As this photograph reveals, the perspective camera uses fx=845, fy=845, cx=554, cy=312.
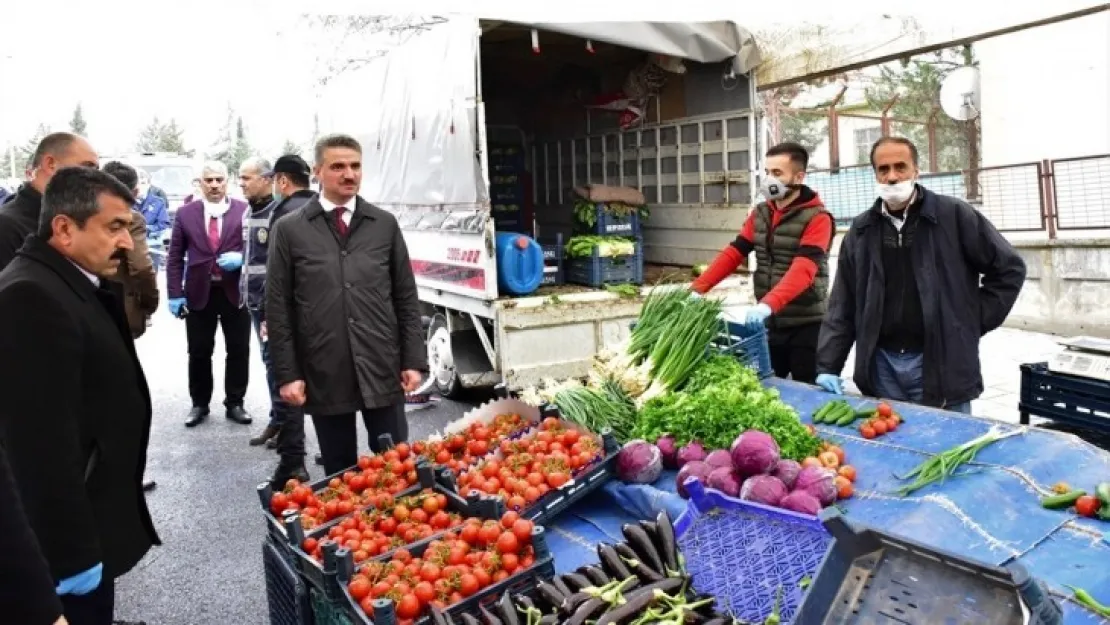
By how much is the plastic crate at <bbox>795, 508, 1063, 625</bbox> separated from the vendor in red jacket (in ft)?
9.07

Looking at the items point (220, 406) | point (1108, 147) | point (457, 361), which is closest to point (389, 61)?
point (457, 361)

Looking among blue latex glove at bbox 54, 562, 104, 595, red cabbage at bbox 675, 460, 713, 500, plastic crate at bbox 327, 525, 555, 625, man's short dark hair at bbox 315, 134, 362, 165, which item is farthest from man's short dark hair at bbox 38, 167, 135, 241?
red cabbage at bbox 675, 460, 713, 500

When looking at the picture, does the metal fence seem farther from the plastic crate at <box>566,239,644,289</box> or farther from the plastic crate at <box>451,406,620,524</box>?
the plastic crate at <box>451,406,620,524</box>

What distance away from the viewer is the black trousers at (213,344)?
760 centimetres

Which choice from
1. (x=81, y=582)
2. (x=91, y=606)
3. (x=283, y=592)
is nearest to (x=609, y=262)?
(x=283, y=592)

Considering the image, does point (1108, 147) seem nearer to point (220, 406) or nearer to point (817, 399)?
point (817, 399)

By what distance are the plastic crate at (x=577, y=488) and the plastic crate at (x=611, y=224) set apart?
4.80 meters

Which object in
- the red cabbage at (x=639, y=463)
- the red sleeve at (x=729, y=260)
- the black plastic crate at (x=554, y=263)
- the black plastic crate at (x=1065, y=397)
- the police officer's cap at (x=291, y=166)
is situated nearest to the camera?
the red cabbage at (x=639, y=463)

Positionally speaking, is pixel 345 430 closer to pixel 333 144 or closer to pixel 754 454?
pixel 333 144

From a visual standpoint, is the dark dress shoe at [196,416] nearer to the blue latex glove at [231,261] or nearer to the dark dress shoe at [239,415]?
the dark dress shoe at [239,415]

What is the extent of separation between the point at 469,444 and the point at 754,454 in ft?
4.37

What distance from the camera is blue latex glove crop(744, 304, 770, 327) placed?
4.52 m

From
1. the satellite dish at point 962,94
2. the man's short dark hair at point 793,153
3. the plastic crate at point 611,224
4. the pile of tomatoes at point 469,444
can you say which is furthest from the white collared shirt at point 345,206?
the satellite dish at point 962,94

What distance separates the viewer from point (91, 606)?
2.72m
